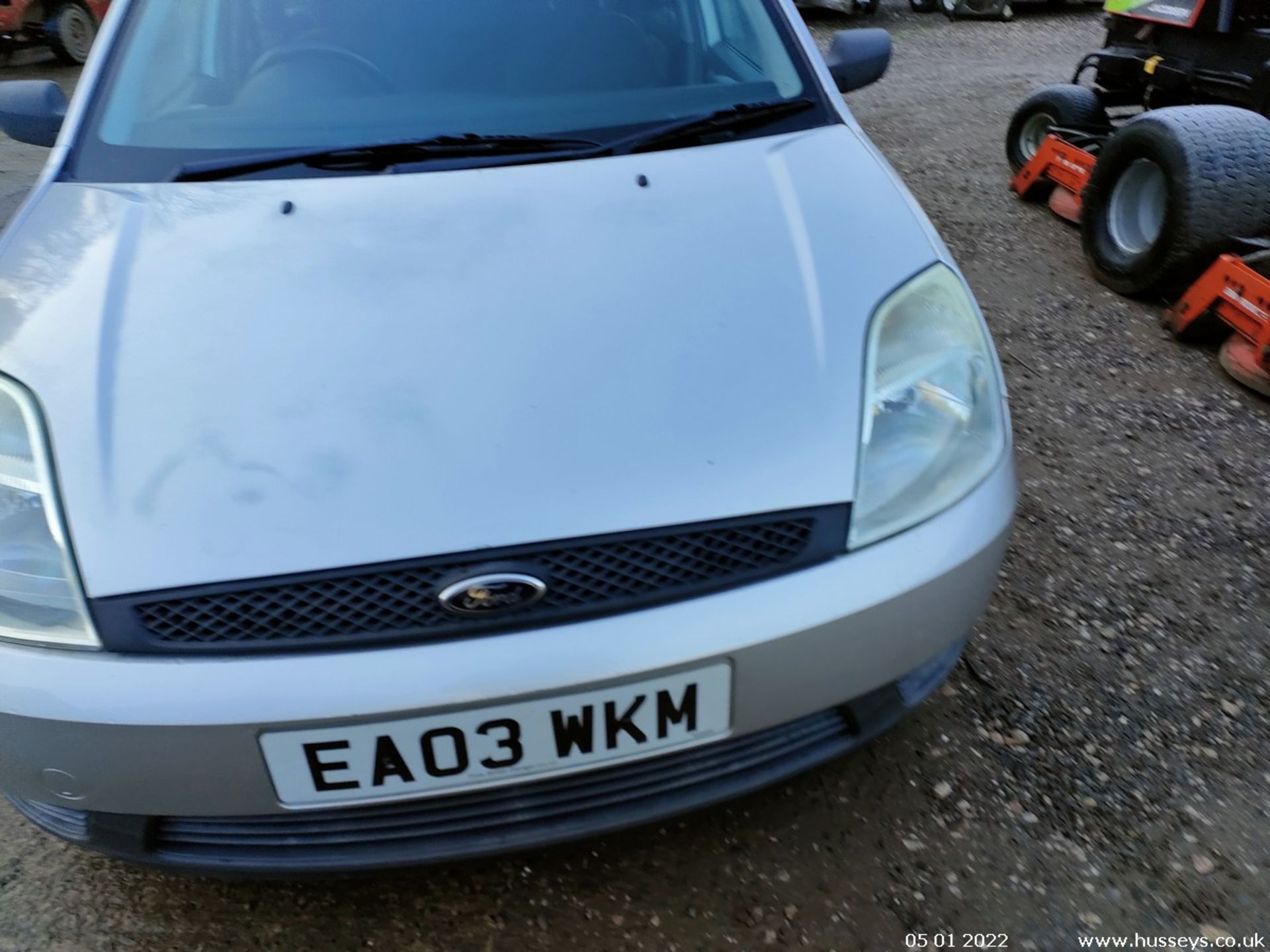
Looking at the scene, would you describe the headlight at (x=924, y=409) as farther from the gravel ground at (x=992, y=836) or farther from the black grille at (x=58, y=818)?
the black grille at (x=58, y=818)

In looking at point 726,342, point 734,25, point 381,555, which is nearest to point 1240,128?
point 734,25

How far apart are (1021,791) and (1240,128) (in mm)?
2725

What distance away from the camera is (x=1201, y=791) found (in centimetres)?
173

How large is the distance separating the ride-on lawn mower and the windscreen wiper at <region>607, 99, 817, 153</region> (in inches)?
71.8

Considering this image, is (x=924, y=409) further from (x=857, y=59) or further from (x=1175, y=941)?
(x=857, y=59)

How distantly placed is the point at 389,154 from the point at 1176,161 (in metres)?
2.78

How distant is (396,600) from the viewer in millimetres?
1203

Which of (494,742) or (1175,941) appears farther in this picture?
Result: (1175,941)

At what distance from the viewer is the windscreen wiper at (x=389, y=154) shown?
1.75 meters

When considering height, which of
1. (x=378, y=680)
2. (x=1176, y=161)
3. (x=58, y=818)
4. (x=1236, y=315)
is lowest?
(x=1236, y=315)

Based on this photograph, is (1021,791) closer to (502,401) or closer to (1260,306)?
(502,401)

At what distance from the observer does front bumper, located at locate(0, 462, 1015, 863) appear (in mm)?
1170
